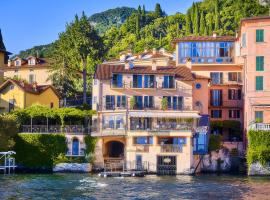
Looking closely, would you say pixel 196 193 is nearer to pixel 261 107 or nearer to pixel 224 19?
pixel 261 107

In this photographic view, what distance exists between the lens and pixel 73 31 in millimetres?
101125

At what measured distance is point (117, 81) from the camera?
70.8m

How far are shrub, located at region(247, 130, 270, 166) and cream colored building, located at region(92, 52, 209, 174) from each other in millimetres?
6081

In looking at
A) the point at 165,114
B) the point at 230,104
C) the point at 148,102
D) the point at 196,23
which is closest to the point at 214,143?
the point at 165,114

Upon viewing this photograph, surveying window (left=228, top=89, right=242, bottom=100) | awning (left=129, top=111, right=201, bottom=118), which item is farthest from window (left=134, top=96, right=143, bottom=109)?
window (left=228, top=89, right=242, bottom=100)

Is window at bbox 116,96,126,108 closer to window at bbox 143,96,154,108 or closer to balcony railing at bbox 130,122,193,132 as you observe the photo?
window at bbox 143,96,154,108

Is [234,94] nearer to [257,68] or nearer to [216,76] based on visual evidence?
[216,76]

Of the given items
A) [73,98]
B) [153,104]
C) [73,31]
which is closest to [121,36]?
[73,31]

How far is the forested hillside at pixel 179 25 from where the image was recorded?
13312cm

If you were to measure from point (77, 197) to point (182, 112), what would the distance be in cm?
2643

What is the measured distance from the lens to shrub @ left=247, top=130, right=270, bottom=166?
62719 mm

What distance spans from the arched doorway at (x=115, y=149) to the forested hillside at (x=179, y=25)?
168 ft

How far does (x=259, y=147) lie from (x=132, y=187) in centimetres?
1818

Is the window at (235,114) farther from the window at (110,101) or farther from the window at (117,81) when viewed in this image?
the window at (110,101)
